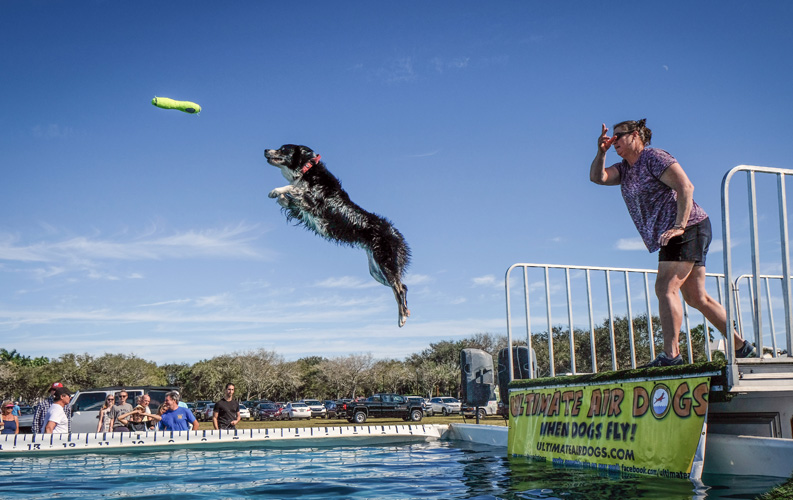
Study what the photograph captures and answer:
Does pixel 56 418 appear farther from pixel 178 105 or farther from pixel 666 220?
pixel 666 220

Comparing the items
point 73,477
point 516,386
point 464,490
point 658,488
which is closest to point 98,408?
point 73,477

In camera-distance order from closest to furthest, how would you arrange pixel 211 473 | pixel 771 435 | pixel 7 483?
pixel 771 435 → pixel 7 483 → pixel 211 473

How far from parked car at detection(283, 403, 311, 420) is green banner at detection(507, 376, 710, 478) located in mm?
36279

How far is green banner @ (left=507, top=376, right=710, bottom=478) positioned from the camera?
407 cm

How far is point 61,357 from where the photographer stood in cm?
6812

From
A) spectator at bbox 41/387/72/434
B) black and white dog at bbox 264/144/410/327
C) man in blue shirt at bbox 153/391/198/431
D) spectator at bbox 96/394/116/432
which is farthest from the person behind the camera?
spectator at bbox 96/394/116/432

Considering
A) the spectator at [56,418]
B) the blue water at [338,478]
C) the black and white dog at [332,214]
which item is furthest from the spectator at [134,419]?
the black and white dog at [332,214]

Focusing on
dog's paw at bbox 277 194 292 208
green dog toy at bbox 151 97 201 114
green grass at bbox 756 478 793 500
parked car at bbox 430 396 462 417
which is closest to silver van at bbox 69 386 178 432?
dog's paw at bbox 277 194 292 208

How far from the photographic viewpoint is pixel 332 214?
230 inches

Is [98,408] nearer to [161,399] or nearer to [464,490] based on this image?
[161,399]

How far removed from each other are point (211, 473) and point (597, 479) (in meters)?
3.59

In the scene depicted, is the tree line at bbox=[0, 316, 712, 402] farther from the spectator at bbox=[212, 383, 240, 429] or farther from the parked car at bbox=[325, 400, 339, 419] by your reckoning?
the spectator at bbox=[212, 383, 240, 429]

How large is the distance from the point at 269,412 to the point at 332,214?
127ft

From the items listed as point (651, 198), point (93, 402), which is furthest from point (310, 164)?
point (93, 402)
